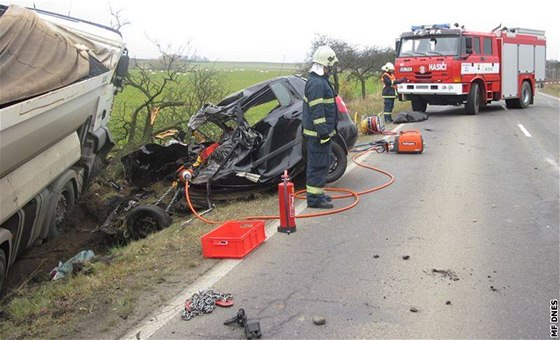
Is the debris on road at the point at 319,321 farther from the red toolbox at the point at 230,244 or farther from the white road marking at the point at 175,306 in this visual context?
the red toolbox at the point at 230,244

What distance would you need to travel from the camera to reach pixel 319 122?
6.55m

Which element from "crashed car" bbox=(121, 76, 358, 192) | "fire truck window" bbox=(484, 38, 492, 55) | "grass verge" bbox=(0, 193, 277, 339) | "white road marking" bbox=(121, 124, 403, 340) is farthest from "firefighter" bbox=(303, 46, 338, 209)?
"fire truck window" bbox=(484, 38, 492, 55)

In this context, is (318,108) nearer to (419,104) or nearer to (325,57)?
(325,57)

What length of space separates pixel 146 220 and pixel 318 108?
2529 mm

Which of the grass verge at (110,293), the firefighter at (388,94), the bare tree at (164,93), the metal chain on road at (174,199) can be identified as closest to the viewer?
the grass verge at (110,293)

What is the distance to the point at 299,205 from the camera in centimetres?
708

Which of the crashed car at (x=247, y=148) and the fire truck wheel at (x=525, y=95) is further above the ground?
the crashed car at (x=247, y=148)

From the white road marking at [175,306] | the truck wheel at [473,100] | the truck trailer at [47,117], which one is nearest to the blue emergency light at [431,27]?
the truck wheel at [473,100]

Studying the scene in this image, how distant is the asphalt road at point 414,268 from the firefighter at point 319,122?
1.64ft

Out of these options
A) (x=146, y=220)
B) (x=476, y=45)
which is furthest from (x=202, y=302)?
(x=476, y=45)

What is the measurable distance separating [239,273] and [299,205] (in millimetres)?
2473

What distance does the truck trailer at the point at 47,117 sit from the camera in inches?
186

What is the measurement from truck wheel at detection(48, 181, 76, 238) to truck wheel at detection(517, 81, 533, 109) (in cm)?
1840

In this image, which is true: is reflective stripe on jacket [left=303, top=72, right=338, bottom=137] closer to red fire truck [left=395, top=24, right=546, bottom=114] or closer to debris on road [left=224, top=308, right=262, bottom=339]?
Result: debris on road [left=224, top=308, right=262, bottom=339]
